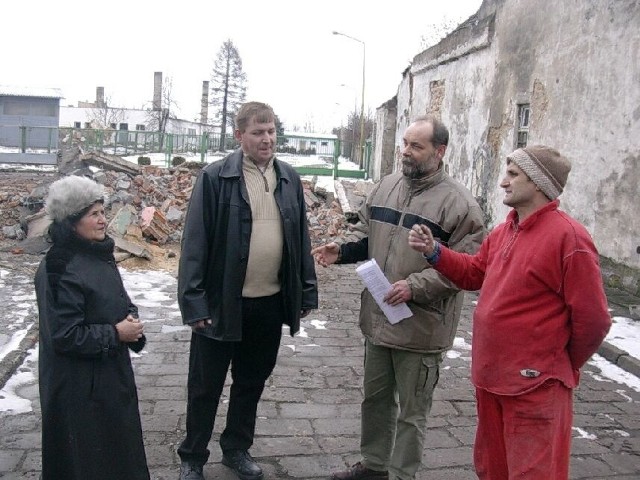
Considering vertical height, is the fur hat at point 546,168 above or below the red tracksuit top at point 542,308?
above

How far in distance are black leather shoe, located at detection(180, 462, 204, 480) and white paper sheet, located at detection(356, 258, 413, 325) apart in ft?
4.57

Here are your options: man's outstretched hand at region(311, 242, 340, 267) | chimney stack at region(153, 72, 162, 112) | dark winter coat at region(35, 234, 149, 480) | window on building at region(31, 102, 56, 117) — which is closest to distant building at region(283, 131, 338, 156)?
window on building at region(31, 102, 56, 117)

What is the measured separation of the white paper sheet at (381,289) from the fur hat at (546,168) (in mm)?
1018

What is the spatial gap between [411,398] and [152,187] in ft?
43.8

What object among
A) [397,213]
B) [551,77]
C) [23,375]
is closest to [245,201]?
[397,213]

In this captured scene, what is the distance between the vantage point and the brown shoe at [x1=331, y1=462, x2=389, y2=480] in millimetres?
3861

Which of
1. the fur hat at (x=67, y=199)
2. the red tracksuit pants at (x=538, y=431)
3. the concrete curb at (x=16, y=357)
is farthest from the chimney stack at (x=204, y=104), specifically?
the red tracksuit pants at (x=538, y=431)

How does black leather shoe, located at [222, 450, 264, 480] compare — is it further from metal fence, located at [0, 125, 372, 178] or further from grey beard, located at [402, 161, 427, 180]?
metal fence, located at [0, 125, 372, 178]

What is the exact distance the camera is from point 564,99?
11.0m

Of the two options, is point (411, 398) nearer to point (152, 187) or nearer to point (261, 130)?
point (261, 130)

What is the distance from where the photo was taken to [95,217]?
10.3ft

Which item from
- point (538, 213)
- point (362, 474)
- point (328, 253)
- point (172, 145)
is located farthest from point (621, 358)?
point (172, 145)

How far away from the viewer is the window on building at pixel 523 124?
12898 millimetres

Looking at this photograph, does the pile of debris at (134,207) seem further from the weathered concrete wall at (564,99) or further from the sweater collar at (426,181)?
the sweater collar at (426,181)
